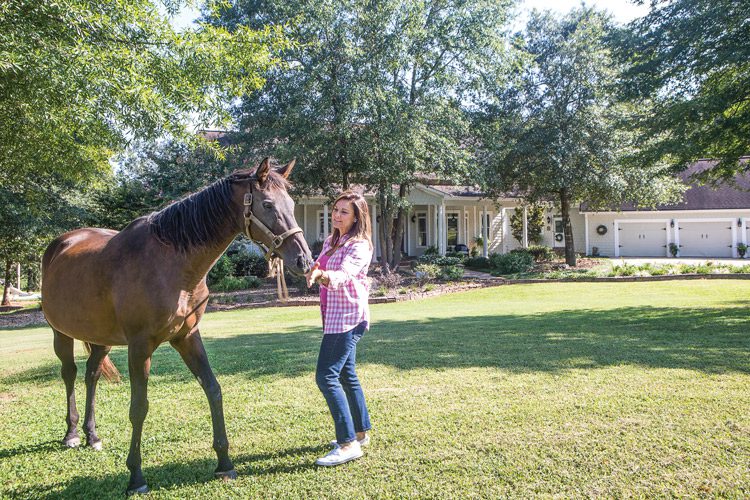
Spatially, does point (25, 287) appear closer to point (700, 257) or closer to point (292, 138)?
point (292, 138)

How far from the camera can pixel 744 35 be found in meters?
10.6

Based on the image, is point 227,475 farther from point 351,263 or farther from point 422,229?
point 422,229

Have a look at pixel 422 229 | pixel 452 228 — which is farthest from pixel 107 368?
pixel 452 228

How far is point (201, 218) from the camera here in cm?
352

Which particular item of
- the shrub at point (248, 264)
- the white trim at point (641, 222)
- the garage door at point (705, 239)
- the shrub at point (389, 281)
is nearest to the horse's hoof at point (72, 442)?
the shrub at point (389, 281)

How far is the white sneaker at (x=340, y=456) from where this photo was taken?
12.1 feet

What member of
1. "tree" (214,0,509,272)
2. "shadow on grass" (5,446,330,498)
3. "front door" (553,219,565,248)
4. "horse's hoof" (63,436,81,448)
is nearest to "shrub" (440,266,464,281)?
"tree" (214,0,509,272)

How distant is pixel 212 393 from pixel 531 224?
36195 millimetres

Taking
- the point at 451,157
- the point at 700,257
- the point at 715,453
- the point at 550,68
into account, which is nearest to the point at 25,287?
A: the point at 451,157

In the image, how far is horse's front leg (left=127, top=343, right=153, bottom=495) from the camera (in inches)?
134

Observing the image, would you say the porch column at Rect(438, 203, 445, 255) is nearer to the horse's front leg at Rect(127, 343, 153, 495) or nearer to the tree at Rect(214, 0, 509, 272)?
the tree at Rect(214, 0, 509, 272)

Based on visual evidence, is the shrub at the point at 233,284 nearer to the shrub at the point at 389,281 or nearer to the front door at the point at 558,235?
the shrub at the point at 389,281

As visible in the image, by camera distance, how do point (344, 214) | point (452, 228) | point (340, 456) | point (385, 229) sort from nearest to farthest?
point (340, 456)
point (344, 214)
point (385, 229)
point (452, 228)

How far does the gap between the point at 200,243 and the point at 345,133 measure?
15612 millimetres
